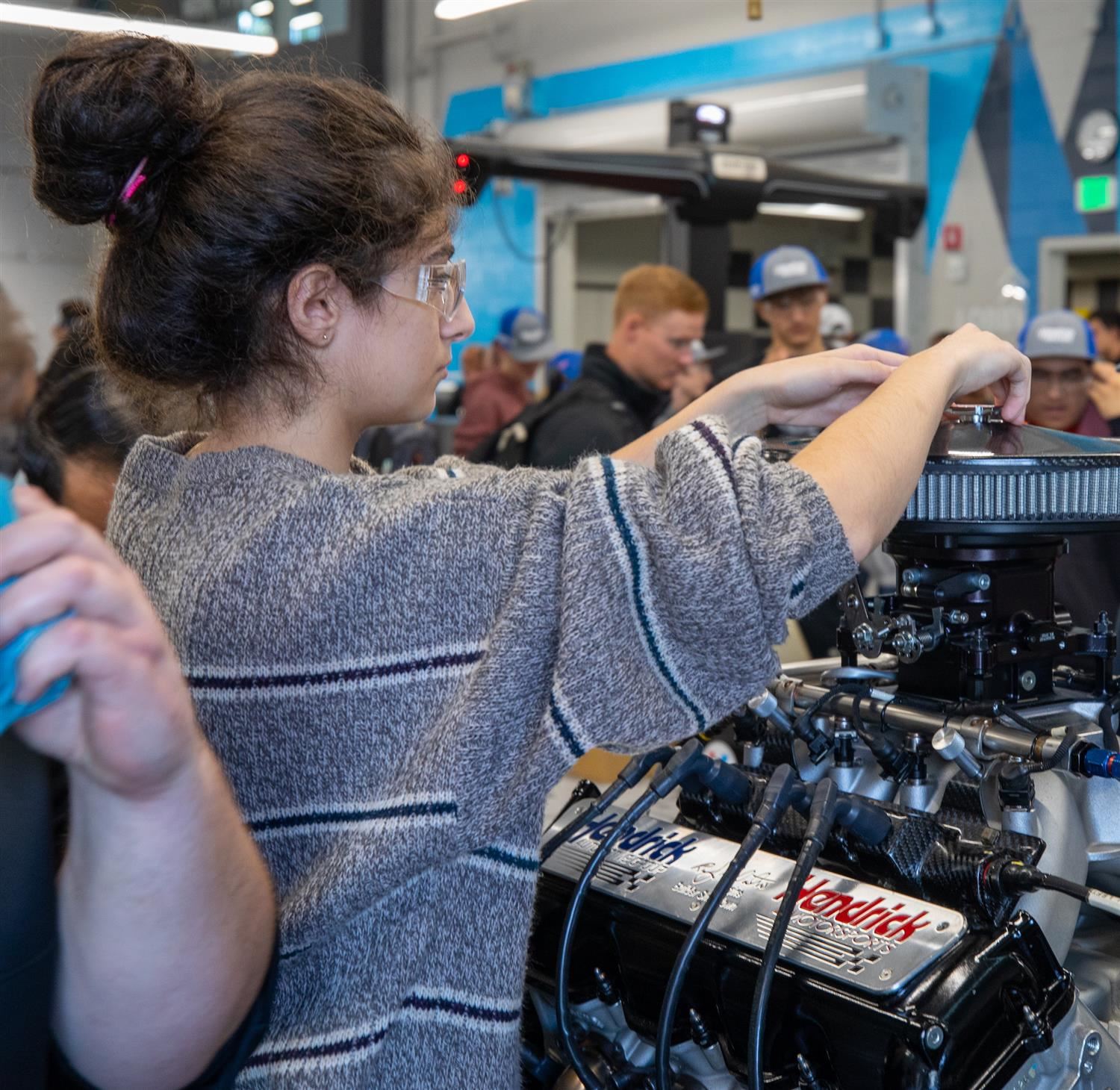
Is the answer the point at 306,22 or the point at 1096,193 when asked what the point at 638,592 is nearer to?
the point at 306,22

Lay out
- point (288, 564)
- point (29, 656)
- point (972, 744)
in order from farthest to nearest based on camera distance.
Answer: point (972, 744) < point (288, 564) < point (29, 656)

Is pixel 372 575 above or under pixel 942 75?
under

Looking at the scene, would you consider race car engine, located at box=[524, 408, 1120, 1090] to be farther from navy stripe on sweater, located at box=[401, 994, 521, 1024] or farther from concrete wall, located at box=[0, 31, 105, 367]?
concrete wall, located at box=[0, 31, 105, 367]

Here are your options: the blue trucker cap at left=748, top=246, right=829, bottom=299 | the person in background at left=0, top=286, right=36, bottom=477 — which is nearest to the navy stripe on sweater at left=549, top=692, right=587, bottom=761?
the person in background at left=0, top=286, right=36, bottom=477

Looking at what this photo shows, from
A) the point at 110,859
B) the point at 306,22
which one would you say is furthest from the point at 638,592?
the point at 306,22

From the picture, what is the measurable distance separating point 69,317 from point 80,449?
233 centimetres

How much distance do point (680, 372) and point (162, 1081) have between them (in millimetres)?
3263

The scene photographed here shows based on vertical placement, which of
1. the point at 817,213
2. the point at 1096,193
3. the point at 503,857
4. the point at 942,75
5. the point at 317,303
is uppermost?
the point at 942,75

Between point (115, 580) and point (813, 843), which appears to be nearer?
point (115, 580)

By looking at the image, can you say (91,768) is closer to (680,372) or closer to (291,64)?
(291,64)

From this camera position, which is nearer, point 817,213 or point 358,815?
point 358,815

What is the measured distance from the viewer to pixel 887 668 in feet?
3.92

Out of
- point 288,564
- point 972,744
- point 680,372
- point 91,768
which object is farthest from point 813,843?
point 680,372

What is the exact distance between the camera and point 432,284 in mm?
937
